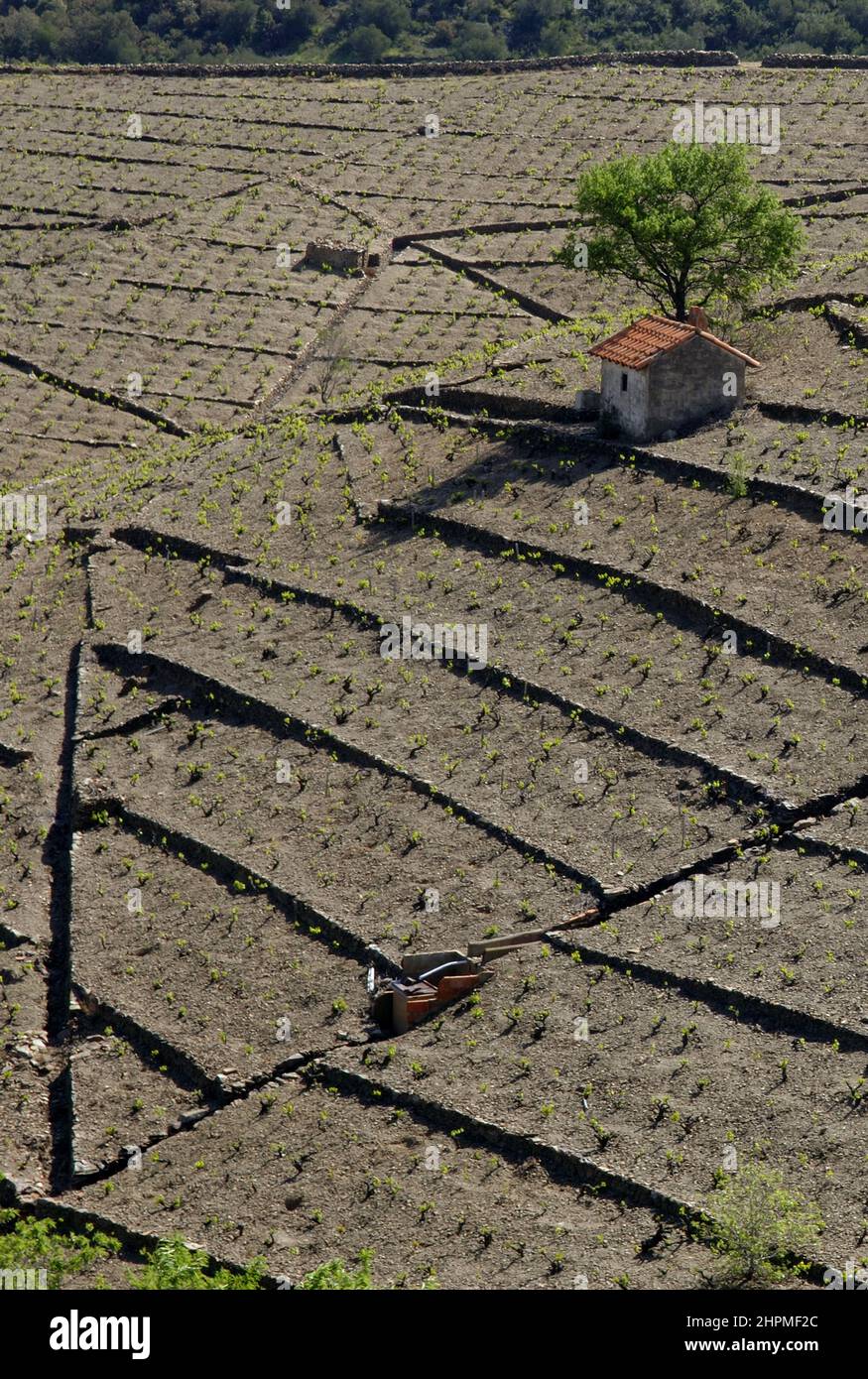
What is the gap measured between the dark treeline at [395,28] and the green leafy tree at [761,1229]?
95.7 metres

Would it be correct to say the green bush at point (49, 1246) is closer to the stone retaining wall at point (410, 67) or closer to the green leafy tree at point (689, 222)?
the green leafy tree at point (689, 222)

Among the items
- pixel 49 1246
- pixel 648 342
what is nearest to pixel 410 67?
pixel 648 342

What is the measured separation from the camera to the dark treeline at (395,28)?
121688 mm

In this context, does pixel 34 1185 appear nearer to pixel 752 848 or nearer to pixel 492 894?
pixel 492 894

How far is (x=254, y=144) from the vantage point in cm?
8875

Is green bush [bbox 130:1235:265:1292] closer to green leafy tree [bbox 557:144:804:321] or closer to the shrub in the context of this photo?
the shrub

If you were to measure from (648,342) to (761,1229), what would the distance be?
26279 millimetres

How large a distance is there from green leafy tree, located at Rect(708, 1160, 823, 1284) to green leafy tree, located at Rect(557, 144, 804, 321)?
29.2m

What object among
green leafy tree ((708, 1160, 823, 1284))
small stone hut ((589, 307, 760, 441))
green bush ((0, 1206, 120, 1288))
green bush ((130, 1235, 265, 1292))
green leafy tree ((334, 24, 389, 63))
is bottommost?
green bush ((0, 1206, 120, 1288))

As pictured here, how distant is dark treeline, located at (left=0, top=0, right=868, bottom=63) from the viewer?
12169cm

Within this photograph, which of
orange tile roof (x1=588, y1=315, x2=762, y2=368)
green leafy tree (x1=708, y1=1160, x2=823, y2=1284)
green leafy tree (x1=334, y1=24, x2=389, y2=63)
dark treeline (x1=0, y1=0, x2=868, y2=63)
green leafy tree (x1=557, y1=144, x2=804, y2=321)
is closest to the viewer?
green leafy tree (x1=708, y1=1160, x2=823, y2=1284)

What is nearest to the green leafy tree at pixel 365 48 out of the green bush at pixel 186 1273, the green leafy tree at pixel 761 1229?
the green bush at pixel 186 1273

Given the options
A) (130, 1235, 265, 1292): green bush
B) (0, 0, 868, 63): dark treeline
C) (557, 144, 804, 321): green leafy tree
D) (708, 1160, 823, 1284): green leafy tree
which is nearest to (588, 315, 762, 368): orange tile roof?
(557, 144, 804, 321): green leafy tree

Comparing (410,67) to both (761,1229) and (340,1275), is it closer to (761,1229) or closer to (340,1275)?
(761,1229)
